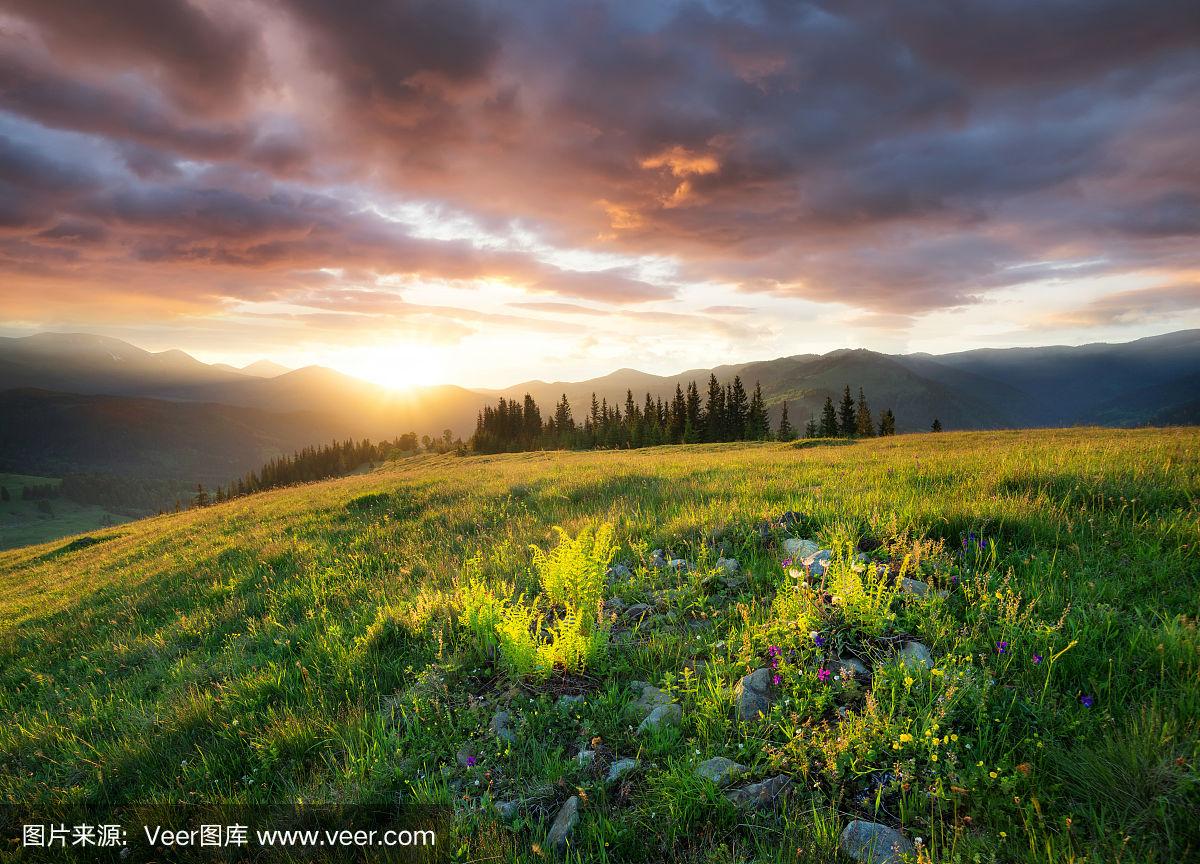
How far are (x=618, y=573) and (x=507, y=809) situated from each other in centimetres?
284

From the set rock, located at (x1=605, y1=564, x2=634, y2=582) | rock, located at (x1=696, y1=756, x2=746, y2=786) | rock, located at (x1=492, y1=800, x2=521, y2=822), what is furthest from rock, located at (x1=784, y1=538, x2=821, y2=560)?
rock, located at (x1=492, y1=800, x2=521, y2=822)

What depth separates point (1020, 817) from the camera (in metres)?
2.39


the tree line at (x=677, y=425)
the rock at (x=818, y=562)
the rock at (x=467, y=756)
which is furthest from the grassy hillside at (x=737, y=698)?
the tree line at (x=677, y=425)

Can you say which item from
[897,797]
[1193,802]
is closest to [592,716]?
[897,797]

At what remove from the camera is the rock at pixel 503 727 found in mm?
3505

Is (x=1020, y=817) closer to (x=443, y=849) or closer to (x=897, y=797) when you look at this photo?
(x=897, y=797)

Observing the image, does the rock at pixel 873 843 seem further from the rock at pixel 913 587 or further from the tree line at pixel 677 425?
the tree line at pixel 677 425

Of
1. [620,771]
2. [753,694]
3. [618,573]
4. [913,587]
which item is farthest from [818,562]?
[620,771]

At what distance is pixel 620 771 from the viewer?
3.08m

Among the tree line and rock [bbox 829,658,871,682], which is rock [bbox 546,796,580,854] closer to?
rock [bbox 829,658,871,682]

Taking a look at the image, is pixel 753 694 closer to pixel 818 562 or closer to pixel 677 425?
pixel 818 562

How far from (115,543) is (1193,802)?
28420 millimetres

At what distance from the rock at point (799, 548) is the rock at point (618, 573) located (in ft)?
5.70

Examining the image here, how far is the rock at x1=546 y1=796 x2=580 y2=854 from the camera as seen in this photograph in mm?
2700
